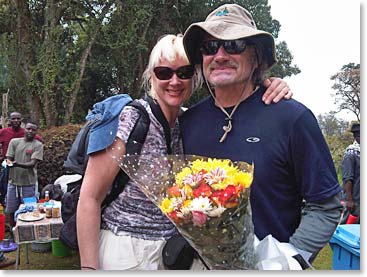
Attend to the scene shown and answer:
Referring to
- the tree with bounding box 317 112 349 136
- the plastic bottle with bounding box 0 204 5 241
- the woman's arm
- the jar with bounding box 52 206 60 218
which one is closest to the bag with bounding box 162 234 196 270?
the woman's arm

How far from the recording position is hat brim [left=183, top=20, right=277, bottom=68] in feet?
3.05

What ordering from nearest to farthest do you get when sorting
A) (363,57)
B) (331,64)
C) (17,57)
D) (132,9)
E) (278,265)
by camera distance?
(278,265)
(363,57)
(331,64)
(132,9)
(17,57)

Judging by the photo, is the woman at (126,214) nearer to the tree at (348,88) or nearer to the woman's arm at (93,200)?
the woman's arm at (93,200)

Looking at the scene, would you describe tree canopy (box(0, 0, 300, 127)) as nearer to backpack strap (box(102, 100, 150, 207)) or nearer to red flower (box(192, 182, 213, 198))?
backpack strap (box(102, 100, 150, 207))

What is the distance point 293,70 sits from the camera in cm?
127

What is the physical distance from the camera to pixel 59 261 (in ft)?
4.71

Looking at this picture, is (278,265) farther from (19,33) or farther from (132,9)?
(19,33)

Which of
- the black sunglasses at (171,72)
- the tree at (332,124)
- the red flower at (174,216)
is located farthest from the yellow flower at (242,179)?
the tree at (332,124)

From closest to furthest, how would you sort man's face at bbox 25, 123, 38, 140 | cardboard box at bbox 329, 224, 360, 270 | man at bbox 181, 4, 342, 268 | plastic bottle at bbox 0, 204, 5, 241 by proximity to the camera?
man at bbox 181, 4, 342, 268 → cardboard box at bbox 329, 224, 360, 270 → man's face at bbox 25, 123, 38, 140 → plastic bottle at bbox 0, 204, 5, 241

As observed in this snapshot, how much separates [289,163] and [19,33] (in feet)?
4.01

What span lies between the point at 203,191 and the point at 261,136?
0.26 m

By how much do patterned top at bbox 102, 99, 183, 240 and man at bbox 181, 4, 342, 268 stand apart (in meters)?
0.11

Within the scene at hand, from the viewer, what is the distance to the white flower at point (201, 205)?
676 mm

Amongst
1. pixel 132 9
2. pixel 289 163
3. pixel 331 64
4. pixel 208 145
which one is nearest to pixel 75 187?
pixel 208 145
